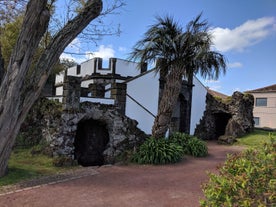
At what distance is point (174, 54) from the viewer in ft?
36.9

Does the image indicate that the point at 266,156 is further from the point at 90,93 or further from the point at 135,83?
the point at 135,83

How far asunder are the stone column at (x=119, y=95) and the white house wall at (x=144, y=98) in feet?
2.35

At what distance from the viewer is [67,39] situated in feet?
23.9

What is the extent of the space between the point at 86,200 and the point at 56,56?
3.72 meters

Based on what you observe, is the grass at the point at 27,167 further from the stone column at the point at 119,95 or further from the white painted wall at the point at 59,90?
the white painted wall at the point at 59,90

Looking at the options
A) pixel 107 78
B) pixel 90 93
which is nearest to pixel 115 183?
pixel 90 93

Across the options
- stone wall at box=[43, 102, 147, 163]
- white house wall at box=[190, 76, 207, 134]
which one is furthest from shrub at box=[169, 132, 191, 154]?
white house wall at box=[190, 76, 207, 134]

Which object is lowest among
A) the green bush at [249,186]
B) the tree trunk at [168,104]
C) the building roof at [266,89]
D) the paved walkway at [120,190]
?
the paved walkway at [120,190]

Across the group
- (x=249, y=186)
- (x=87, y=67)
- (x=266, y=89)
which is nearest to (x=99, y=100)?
(x=87, y=67)

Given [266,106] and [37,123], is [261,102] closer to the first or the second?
[266,106]

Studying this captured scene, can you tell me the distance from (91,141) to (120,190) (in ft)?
17.8

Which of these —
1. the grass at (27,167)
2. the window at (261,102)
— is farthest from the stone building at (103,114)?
the window at (261,102)

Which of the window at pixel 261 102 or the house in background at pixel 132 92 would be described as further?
the window at pixel 261 102

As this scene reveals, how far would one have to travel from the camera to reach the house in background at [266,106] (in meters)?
31.3
